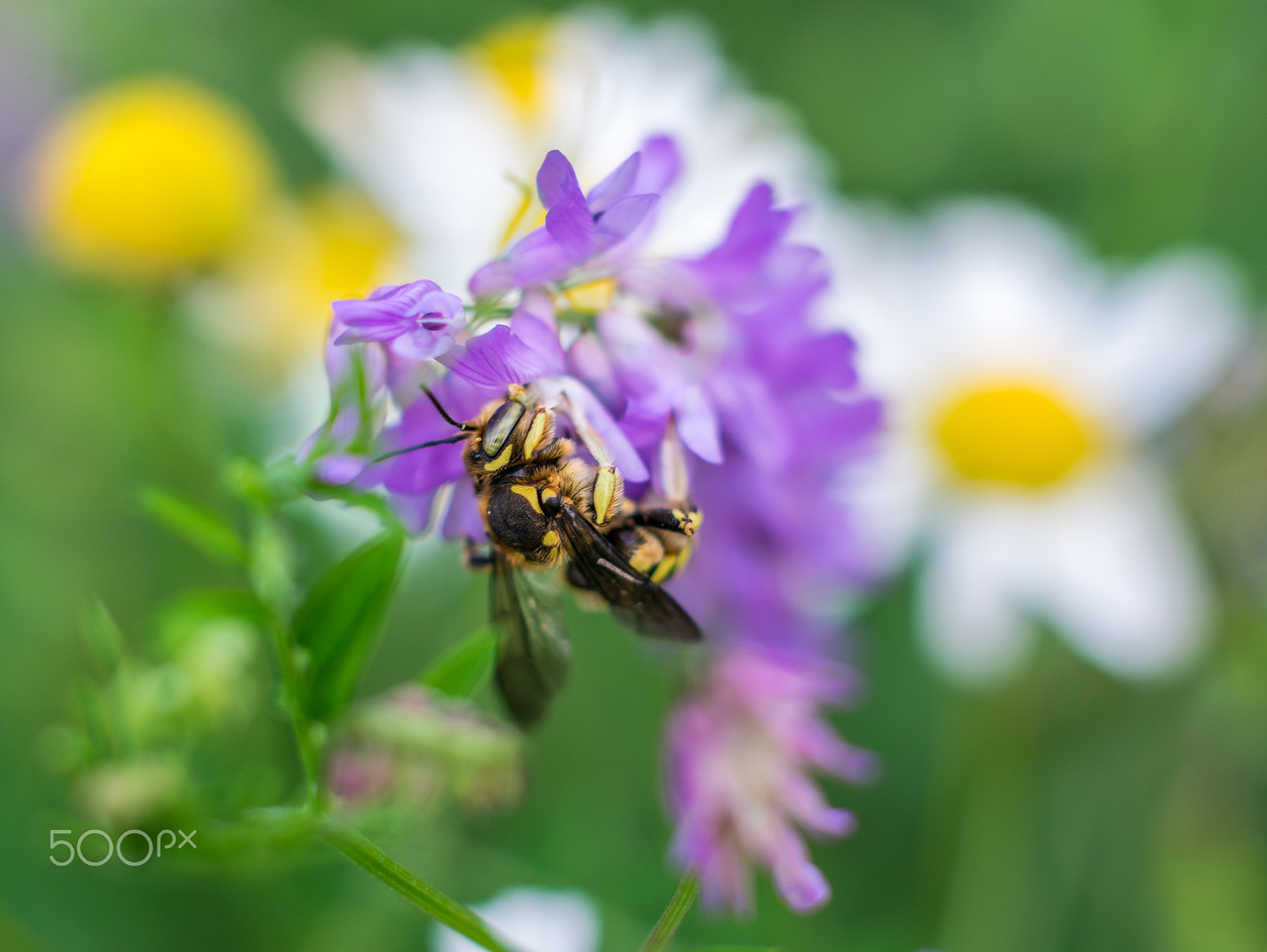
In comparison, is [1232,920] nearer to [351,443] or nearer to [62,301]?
[351,443]

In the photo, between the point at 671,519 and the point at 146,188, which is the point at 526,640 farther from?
the point at 146,188

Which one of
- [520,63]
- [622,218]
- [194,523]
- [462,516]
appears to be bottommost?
[194,523]

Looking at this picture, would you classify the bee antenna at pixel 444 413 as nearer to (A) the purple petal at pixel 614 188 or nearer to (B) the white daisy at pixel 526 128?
(A) the purple petal at pixel 614 188

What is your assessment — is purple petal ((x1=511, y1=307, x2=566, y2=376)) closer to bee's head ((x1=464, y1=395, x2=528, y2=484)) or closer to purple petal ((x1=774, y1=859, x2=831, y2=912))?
bee's head ((x1=464, y1=395, x2=528, y2=484))

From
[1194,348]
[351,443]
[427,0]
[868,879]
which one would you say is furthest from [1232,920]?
[427,0]

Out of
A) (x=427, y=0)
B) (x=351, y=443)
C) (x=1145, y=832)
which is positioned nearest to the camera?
(x=351, y=443)

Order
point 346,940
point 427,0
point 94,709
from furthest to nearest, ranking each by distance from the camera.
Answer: point 427,0 < point 346,940 < point 94,709

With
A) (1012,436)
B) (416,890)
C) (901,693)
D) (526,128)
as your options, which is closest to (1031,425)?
(1012,436)
